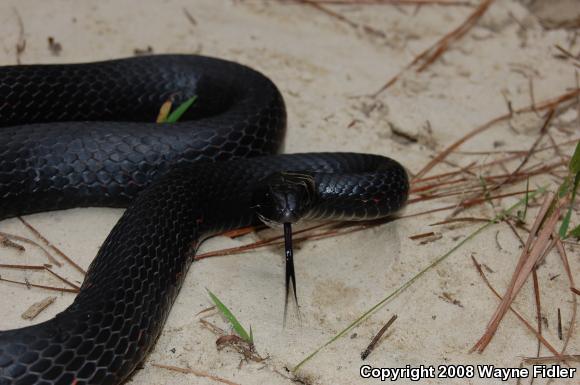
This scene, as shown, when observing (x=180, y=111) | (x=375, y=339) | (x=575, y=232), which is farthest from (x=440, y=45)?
(x=375, y=339)

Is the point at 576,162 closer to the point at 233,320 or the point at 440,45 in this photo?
the point at 233,320

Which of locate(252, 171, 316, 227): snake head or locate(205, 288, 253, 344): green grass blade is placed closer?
locate(205, 288, 253, 344): green grass blade

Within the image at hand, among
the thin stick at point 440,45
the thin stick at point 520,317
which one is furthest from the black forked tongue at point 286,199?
the thin stick at point 440,45

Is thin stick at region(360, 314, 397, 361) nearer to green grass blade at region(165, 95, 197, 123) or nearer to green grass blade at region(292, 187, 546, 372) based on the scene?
green grass blade at region(292, 187, 546, 372)

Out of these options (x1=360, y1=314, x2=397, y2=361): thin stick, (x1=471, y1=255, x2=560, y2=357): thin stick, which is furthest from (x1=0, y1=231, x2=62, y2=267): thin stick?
(x1=471, y1=255, x2=560, y2=357): thin stick

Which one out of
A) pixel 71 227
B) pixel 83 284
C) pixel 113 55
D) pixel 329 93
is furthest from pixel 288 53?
pixel 83 284

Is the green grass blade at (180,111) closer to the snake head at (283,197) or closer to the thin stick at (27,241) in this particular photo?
the snake head at (283,197)
